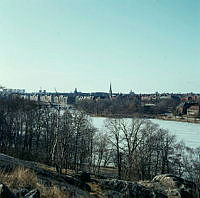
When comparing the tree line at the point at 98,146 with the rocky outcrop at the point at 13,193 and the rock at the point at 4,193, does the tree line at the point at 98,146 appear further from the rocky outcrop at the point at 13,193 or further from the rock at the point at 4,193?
the rock at the point at 4,193

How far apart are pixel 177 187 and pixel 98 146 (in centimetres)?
1813

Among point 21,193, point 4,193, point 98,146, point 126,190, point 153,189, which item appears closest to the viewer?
point 4,193

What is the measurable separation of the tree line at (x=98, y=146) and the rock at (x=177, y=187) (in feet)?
29.0

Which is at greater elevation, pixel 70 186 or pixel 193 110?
pixel 193 110

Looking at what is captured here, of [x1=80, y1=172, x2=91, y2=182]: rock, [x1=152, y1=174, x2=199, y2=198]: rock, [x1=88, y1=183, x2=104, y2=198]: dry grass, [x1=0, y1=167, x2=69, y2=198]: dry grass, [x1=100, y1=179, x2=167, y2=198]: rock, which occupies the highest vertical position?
[x1=0, y1=167, x2=69, y2=198]: dry grass

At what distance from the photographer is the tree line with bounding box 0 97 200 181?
2247 cm

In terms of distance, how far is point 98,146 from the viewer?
92.9ft

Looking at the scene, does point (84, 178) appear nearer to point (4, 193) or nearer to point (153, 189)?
point (153, 189)

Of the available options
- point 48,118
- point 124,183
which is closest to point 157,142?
point 48,118

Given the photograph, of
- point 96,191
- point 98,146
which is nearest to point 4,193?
point 96,191

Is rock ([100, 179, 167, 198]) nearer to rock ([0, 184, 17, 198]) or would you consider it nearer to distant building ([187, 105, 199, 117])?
rock ([0, 184, 17, 198])

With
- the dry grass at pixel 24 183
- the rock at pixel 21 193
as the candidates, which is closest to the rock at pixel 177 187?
the dry grass at pixel 24 183

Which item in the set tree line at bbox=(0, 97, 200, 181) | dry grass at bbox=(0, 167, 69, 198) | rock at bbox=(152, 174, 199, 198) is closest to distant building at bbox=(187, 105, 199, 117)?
tree line at bbox=(0, 97, 200, 181)

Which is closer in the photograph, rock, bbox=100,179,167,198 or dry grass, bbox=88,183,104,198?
dry grass, bbox=88,183,104,198
